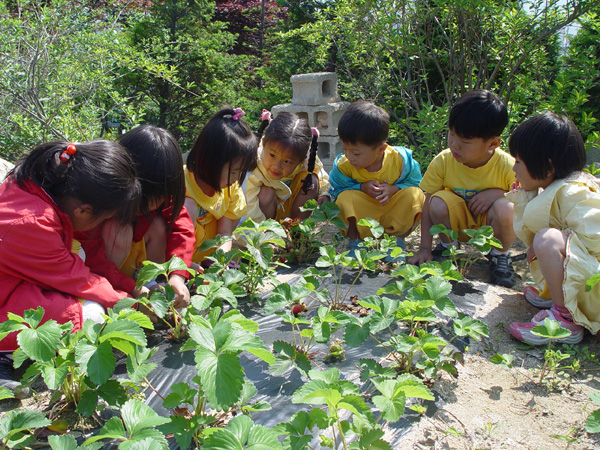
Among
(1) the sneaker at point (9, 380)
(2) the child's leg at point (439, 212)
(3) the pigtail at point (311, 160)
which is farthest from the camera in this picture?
(3) the pigtail at point (311, 160)

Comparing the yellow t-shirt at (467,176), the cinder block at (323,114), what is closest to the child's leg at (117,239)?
the yellow t-shirt at (467,176)

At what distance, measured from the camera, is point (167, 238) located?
7.44 feet

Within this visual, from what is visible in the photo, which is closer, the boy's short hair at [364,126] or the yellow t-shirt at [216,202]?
the yellow t-shirt at [216,202]

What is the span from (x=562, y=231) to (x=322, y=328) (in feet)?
3.72

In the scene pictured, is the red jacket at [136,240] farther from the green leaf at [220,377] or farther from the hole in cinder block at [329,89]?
the hole in cinder block at [329,89]

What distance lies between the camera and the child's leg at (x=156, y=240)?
2229 mm

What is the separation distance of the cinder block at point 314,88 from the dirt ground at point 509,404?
11.1 feet

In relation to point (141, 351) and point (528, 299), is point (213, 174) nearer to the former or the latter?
point (141, 351)

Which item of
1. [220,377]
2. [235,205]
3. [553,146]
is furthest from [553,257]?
[235,205]

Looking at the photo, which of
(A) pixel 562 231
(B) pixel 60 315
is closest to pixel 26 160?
(B) pixel 60 315

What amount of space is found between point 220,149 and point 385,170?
109cm

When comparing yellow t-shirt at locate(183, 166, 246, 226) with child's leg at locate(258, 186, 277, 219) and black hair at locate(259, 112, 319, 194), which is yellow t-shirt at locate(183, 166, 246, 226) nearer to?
child's leg at locate(258, 186, 277, 219)

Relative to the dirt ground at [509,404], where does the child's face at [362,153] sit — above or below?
above

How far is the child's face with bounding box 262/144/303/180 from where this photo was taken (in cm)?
289
